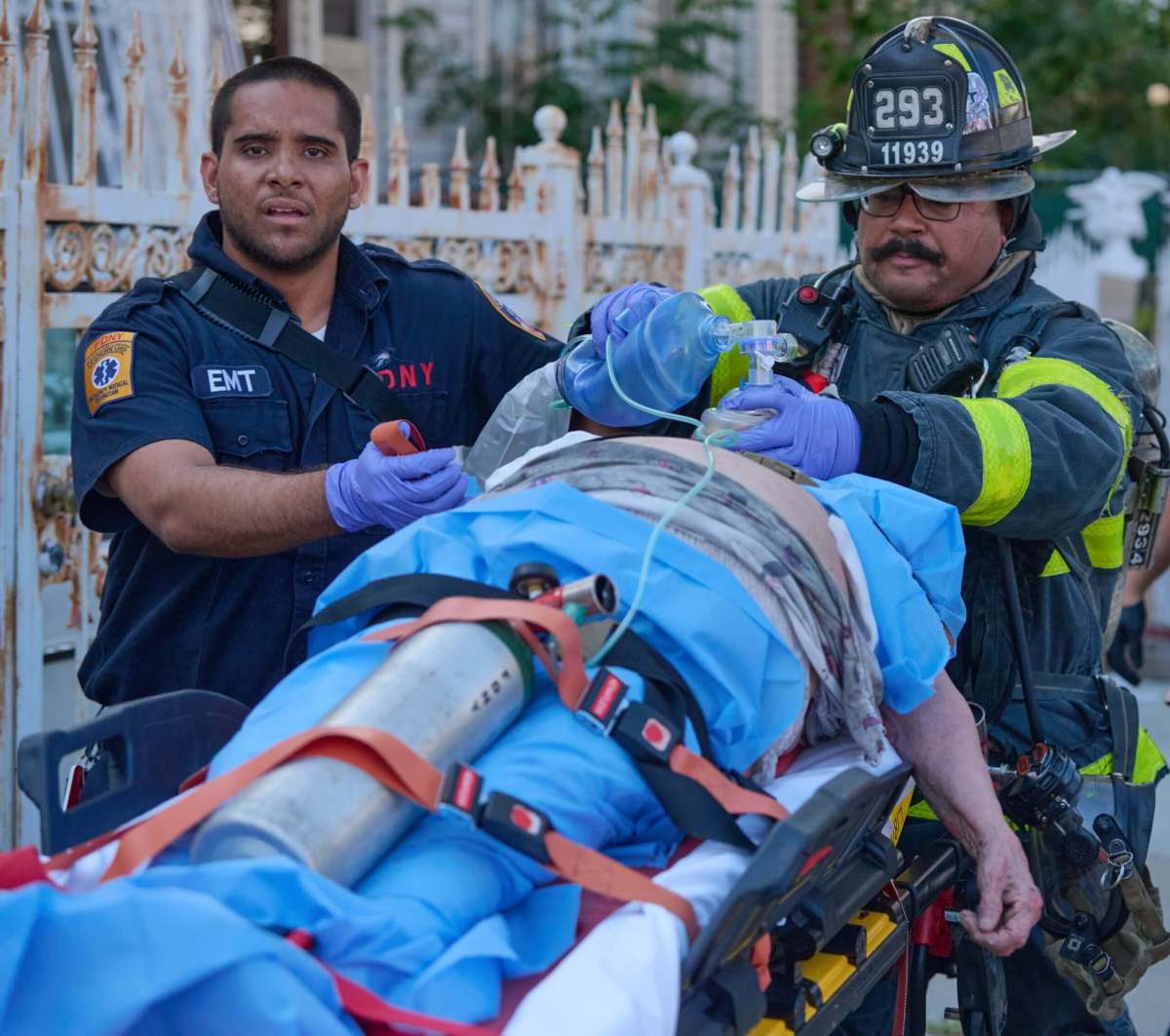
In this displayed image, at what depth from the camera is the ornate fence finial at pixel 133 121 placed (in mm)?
4203

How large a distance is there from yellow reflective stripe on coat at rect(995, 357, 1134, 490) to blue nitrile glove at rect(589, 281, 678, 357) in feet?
2.08

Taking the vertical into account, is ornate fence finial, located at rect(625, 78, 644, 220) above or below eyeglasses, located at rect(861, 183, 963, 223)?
above

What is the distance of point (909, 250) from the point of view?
117 inches

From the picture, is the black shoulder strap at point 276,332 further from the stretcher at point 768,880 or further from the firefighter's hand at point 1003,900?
the firefighter's hand at point 1003,900

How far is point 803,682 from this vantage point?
2043mm

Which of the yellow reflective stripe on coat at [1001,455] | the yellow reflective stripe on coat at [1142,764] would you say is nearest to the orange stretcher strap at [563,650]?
the yellow reflective stripe on coat at [1001,455]

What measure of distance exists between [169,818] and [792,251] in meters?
6.75

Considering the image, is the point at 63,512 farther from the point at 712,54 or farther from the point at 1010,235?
the point at 712,54

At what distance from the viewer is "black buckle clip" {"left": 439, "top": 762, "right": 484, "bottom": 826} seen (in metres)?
1.63

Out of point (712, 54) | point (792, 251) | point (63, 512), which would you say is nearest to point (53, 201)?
point (63, 512)

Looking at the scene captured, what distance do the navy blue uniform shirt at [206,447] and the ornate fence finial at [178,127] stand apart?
142cm

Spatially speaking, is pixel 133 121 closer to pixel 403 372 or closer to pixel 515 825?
pixel 403 372

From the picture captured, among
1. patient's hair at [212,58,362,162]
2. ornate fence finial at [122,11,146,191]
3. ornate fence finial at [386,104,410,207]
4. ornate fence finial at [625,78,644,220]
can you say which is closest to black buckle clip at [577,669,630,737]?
patient's hair at [212,58,362,162]

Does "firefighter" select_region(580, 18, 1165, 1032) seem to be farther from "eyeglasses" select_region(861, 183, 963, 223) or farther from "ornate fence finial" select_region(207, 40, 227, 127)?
"ornate fence finial" select_region(207, 40, 227, 127)
